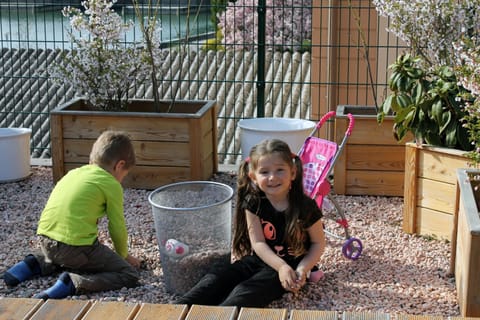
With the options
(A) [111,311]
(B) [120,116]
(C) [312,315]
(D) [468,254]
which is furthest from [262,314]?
(B) [120,116]

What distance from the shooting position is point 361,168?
5961 mm

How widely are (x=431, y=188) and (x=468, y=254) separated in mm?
1406

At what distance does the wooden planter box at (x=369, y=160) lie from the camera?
5855 millimetres

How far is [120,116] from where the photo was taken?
20.0 feet

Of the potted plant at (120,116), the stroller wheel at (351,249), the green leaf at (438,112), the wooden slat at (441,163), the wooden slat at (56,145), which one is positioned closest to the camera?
the stroller wheel at (351,249)

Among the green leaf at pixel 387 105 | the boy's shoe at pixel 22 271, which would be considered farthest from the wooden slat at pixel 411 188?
the boy's shoe at pixel 22 271

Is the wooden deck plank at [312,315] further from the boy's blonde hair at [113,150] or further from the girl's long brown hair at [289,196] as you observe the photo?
the boy's blonde hair at [113,150]

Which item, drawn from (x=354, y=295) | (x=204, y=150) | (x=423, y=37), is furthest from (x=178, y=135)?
(x=354, y=295)

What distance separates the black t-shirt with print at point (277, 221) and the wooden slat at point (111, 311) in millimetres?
1269

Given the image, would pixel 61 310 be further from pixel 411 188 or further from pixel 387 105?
pixel 387 105

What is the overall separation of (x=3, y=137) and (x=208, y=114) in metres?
1.62

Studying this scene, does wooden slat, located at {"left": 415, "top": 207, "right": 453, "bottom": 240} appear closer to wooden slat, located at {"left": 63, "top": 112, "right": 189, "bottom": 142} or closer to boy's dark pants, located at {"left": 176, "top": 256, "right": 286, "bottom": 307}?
boy's dark pants, located at {"left": 176, "top": 256, "right": 286, "bottom": 307}

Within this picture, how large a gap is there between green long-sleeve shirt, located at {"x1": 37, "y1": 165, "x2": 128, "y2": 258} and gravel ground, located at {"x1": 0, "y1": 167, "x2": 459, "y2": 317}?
0.31 m

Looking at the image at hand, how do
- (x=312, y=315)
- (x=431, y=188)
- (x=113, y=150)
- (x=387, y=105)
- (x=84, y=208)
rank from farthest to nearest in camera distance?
(x=387, y=105) < (x=431, y=188) < (x=113, y=150) < (x=84, y=208) < (x=312, y=315)
